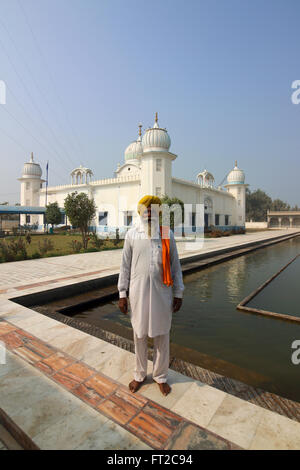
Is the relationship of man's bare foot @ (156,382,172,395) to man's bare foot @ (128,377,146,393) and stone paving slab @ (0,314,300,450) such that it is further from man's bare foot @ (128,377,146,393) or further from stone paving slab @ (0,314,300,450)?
man's bare foot @ (128,377,146,393)

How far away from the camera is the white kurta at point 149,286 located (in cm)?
218

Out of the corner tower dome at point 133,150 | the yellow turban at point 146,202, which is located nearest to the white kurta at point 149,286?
the yellow turban at point 146,202

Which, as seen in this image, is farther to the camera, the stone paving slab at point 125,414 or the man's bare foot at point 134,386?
the man's bare foot at point 134,386

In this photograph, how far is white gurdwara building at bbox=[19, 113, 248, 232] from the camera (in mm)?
22844

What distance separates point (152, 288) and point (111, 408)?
938 millimetres

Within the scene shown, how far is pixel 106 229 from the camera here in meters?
26.6

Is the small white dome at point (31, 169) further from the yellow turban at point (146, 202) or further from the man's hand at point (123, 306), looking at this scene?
the man's hand at point (123, 306)

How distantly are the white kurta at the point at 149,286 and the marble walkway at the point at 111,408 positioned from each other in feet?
1.67

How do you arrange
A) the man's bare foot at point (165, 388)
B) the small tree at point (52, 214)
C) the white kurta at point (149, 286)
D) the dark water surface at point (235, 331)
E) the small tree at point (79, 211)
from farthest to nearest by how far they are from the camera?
1. the small tree at point (52, 214)
2. the small tree at point (79, 211)
3. the dark water surface at point (235, 331)
4. the white kurta at point (149, 286)
5. the man's bare foot at point (165, 388)

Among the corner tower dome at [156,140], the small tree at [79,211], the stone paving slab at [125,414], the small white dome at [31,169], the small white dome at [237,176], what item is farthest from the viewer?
the small white dome at [237,176]

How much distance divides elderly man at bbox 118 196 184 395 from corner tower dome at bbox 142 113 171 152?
21445mm

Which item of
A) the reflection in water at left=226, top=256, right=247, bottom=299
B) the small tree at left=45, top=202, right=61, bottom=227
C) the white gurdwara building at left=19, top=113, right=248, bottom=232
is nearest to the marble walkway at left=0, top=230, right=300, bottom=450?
the reflection in water at left=226, top=256, right=247, bottom=299

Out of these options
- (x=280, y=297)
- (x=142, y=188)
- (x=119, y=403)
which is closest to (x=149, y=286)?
(x=119, y=403)

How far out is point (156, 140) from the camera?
73.7 feet
